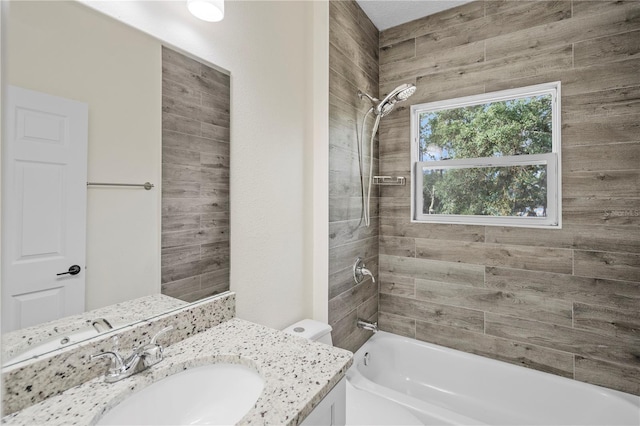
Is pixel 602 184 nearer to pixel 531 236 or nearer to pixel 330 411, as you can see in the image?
pixel 531 236

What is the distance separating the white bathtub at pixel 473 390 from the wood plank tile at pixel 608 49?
1880 mm

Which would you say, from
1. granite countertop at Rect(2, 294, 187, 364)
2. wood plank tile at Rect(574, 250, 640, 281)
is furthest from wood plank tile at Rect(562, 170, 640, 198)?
granite countertop at Rect(2, 294, 187, 364)

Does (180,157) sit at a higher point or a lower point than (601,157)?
lower

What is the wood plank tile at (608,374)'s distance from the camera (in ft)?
5.37

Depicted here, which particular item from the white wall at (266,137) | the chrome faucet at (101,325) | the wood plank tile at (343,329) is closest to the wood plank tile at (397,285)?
the wood plank tile at (343,329)

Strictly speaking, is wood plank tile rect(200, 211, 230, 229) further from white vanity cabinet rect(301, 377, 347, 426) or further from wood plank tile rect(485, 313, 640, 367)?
wood plank tile rect(485, 313, 640, 367)

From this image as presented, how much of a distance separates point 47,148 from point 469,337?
2.41 meters

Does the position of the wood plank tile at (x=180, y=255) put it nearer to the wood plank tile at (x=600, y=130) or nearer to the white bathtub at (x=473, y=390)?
the white bathtub at (x=473, y=390)

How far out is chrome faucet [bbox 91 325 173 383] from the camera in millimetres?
751

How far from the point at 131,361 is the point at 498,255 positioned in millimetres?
2082

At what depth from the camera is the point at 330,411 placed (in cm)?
79

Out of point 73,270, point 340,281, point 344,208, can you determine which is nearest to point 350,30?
point 344,208

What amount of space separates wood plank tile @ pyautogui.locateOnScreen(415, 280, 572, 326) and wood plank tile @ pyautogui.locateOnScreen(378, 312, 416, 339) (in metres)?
0.22

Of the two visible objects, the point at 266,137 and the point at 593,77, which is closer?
the point at 266,137
